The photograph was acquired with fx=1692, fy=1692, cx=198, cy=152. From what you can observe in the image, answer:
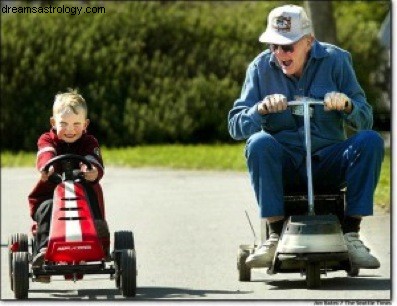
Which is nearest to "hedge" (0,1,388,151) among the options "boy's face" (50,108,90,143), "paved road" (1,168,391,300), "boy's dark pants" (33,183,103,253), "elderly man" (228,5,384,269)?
"paved road" (1,168,391,300)

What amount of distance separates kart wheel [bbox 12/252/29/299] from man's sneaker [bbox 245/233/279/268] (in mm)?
748

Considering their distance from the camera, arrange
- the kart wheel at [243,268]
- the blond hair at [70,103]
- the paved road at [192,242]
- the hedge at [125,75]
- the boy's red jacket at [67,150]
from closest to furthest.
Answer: the blond hair at [70,103], the boy's red jacket at [67,150], the paved road at [192,242], the kart wheel at [243,268], the hedge at [125,75]

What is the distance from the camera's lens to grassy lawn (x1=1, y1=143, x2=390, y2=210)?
7352mm

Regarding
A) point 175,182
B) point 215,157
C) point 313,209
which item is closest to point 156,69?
point 215,157

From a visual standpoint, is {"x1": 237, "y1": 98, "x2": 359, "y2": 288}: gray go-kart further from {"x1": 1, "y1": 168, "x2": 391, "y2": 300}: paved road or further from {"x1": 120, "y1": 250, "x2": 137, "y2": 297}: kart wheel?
{"x1": 120, "y1": 250, "x2": 137, "y2": 297}: kart wheel

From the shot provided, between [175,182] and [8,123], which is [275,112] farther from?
[175,182]

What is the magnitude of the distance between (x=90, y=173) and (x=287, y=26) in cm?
79

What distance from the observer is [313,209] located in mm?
5746

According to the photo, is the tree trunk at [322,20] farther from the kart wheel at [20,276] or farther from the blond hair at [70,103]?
the blond hair at [70,103]

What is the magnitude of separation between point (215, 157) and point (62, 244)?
6.70 ft

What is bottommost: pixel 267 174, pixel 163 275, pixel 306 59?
pixel 163 275

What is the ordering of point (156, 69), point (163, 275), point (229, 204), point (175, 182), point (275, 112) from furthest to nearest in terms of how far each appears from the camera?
point (175, 182) → point (156, 69) → point (229, 204) → point (163, 275) → point (275, 112)

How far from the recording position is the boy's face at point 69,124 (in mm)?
5219

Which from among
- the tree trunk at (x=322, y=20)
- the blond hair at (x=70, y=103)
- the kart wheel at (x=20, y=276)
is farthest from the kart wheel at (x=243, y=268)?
the tree trunk at (x=322, y=20)
